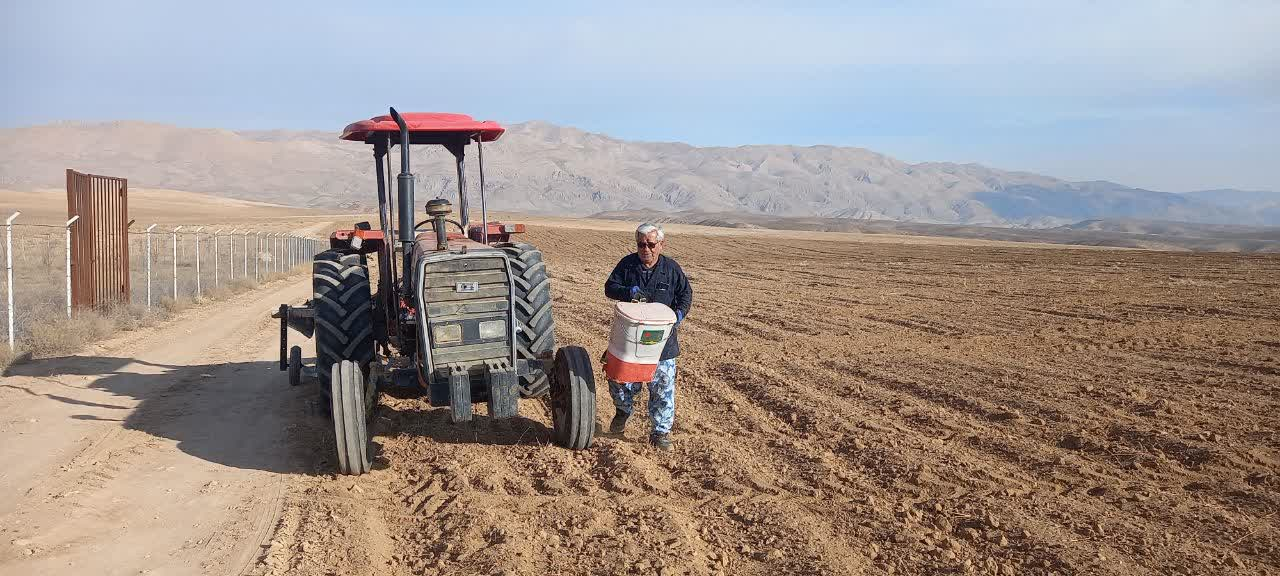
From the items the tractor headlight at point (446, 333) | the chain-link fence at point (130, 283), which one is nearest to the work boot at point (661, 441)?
the tractor headlight at point (446, 333)

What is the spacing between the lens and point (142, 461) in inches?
261

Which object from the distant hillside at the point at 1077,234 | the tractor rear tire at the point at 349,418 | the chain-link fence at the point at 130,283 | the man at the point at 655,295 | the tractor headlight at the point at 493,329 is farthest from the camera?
the distant hillside at the point at 1077,234

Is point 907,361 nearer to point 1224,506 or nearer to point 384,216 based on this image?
point 1224,506

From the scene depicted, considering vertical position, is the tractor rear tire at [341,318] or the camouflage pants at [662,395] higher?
the tractor rear tire at [341,318]

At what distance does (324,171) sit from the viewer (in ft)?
652

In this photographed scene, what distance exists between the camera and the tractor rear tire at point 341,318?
7211 mm

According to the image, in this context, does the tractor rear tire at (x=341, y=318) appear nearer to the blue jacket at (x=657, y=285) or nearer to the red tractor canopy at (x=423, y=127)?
the red tractor canopy at (x=423, y=127)

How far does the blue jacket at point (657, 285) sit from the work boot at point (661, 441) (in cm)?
60

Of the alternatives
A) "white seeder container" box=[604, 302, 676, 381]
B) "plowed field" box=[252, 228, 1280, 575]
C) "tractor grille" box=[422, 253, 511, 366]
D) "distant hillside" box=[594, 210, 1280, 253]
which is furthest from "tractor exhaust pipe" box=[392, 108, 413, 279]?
"distant hillside" box=[594, 210, 1280, 253]

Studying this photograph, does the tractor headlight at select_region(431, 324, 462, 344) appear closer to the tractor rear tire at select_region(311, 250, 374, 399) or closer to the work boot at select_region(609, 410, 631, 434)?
the tractor rear tire at select_region(311, 250, 374, 399)

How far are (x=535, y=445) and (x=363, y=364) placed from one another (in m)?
1.48

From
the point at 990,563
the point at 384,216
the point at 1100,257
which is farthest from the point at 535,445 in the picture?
the point at 1100,257

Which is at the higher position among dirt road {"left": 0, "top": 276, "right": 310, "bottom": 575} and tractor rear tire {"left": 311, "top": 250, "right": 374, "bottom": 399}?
tractor rear tire {"left": 311, "top": 250, "right": 374, "bottom": 399}

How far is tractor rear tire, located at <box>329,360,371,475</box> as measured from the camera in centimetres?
614
